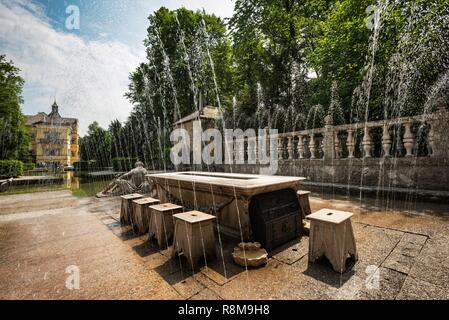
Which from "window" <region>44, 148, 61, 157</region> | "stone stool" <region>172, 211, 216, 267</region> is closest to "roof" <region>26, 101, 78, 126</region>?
"window" <region>44, 148, 61, 157</region>

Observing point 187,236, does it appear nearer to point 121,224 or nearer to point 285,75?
point 121,224

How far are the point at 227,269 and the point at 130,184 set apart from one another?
284 inches

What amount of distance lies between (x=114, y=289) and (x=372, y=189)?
22.2ft

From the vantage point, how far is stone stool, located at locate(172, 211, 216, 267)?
279cm

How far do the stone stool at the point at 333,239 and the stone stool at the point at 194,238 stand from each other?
136 cm

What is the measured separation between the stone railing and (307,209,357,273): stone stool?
4.71m

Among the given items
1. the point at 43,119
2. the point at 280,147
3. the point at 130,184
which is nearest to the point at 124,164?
the point at 130,184

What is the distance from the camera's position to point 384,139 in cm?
614

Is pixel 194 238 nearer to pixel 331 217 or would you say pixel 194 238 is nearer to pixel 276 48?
pixel 331 217

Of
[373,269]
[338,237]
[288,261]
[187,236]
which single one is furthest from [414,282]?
[187,236]

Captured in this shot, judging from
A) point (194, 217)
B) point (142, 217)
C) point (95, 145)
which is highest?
point (95, 145)

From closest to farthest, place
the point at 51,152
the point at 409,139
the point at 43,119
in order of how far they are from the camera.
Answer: the point at 409,139, the point at 51,152, the point at 43,119
